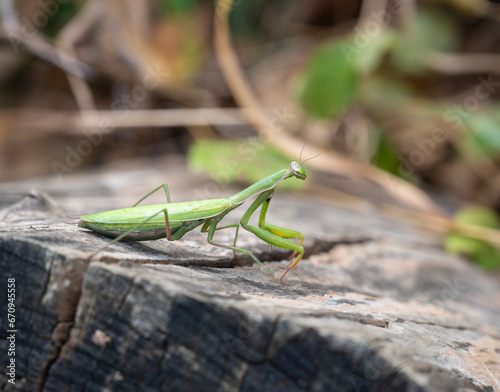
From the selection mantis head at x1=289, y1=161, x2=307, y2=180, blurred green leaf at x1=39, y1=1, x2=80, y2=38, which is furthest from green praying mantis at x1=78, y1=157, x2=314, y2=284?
blurred green leaf at x1=39, y1=1, x2=80, y2=38

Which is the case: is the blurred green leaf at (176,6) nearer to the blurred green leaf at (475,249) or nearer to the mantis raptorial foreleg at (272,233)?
the blurred green leaf at (475,249)

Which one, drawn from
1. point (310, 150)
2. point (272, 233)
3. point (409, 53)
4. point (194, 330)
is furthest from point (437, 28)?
point (194, 330)

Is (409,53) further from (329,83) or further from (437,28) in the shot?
(329,83)

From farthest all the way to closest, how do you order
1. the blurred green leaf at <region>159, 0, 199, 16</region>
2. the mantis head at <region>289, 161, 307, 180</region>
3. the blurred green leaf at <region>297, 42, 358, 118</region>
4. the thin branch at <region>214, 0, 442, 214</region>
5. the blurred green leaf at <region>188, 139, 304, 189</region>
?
the blurred green leaf at <region>159, 0, 199, 16</region> < the blurred green leaf at <region>297, 42, 358, 118</region> < the thin branch at <region>214, 0, 442, 214</region> < the blurred green leaf at <region>188, 139, 304, 189</region> < the mantis head at <region>289, 161, 307, 180</region>

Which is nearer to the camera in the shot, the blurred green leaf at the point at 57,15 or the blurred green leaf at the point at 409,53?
the blurred green leaf at the point at 409,53

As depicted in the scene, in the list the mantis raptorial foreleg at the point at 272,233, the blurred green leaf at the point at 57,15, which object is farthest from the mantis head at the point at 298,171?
the blurred green leaf at the point at 57,15

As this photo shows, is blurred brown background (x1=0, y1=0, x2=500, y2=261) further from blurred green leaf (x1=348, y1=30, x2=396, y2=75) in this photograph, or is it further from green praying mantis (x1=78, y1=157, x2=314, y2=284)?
green praying mantis (x1=78, y1=157, x2=314, y2=284)
